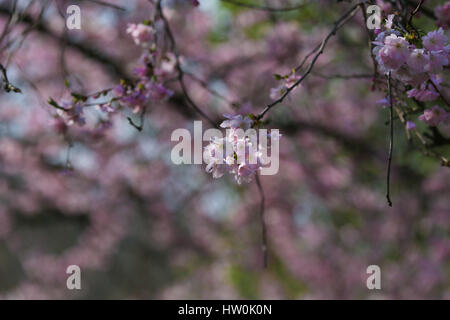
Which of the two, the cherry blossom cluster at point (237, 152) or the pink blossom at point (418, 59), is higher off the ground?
the pink blossom at point (418, 59)

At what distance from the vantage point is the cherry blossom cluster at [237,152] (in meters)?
1.53

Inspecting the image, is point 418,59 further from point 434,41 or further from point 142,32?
point 142,32

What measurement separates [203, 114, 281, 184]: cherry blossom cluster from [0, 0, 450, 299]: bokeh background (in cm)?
305

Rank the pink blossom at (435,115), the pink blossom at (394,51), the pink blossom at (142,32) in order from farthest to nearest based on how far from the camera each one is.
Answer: the pink blossom at (142,32), the pink blossom at (435,115), the pink blossom at (394,51)

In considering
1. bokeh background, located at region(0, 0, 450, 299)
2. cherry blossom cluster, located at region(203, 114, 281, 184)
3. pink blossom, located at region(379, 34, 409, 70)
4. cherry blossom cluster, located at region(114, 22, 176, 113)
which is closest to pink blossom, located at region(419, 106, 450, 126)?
pink blossom, located at region(379, 34, 409, 70)

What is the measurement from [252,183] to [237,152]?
17.8 feet

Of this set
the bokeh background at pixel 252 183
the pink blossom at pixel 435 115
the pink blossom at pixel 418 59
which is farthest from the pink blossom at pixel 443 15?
the bokeh background at pixel 252 183

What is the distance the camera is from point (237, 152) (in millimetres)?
1529

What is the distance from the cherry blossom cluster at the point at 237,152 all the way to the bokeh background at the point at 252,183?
3048 millimetres

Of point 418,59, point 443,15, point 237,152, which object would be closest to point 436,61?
point 418,59

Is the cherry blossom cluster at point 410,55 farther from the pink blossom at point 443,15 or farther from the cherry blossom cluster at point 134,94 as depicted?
the cherry blossom cluster at point 134,94

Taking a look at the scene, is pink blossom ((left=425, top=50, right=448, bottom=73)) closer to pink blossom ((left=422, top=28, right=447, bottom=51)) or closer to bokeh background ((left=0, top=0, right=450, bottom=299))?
pink blossom ((left=422, top=28, right=447, bottom=51))

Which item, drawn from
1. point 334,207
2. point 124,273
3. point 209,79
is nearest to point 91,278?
point 124,273
